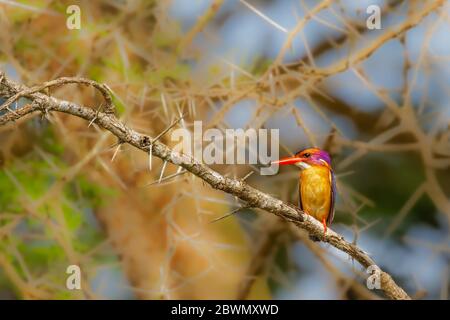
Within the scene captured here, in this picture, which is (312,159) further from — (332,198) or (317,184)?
(332,198)

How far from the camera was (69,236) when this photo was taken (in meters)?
7.03

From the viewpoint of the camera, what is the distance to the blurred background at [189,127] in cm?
618

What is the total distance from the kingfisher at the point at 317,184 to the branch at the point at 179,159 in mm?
1025

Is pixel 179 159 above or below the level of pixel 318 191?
below

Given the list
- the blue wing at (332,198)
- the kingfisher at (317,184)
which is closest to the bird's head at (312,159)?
the kingfisher at (317,184)

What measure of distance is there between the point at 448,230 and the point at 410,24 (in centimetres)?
396

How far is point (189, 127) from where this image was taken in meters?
6.55

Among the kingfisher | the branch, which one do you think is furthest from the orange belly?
the branch

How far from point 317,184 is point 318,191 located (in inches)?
1.8

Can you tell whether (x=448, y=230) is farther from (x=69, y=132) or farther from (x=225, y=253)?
(x=69, y=132)

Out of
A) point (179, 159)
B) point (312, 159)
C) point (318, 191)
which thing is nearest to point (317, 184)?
point (318, 191)
